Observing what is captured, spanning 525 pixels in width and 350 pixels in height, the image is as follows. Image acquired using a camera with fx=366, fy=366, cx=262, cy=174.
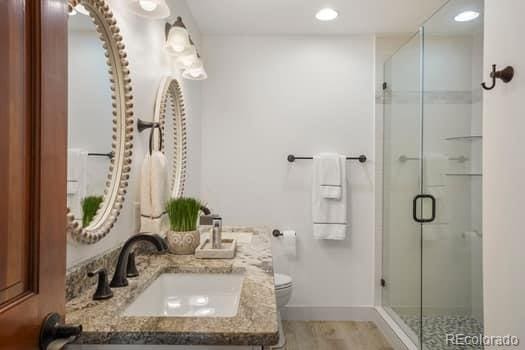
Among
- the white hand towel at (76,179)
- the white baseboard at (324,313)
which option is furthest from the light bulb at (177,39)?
the white baseboard at (324,313)

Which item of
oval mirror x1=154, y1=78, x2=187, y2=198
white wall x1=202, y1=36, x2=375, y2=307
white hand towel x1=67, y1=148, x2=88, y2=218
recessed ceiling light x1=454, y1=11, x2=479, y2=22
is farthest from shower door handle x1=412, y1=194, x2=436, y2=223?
white hand towel x1=67, y1=148, x2=88, y2=218

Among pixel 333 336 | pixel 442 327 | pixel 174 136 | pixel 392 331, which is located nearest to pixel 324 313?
pixel 333 336

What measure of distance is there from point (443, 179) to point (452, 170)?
92mm

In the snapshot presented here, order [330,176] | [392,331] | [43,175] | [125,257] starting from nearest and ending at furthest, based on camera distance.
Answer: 1. [43,175]
2. [125,257]
3. [392,331]
4. [330,176]

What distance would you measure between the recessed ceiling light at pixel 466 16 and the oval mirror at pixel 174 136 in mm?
1954

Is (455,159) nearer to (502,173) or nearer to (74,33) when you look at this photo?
(502,173)

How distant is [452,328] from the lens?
2.53 metres

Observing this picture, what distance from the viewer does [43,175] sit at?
622 millimetres

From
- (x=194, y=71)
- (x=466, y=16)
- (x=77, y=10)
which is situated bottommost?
(x=77, y=10)

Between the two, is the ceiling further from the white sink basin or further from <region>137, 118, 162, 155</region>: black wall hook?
the white sink basin

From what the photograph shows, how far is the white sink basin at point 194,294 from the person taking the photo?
1.29m

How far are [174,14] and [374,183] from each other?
1993 millimetres

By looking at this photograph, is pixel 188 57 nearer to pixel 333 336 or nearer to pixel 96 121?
pixel 96 121

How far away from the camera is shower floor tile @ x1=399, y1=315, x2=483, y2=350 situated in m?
2.39
